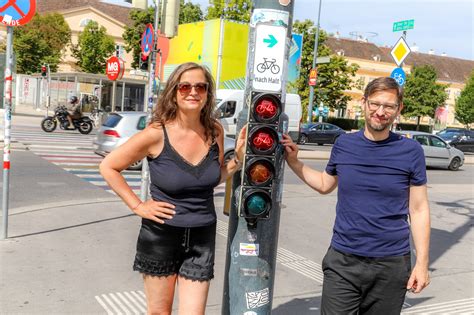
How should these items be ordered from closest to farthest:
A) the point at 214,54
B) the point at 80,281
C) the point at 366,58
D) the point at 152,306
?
1. the point at 152,306
2. the point at 80,281
3. the point at 214,54
4. the point at 366,58

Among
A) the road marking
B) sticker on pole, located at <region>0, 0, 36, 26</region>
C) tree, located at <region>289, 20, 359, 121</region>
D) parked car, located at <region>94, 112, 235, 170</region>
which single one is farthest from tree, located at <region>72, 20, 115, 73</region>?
the road marking

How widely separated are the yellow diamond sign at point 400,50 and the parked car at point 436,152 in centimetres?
942

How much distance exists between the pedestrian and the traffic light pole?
279mm

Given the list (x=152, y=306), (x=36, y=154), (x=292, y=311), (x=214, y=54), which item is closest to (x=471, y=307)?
(x=292, y=311)

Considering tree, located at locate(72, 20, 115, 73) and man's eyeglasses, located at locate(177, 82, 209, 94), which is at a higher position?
tree, located at locate(72, 20, 115, 73)

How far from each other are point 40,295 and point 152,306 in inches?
76.3

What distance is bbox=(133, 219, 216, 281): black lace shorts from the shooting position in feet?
9.14

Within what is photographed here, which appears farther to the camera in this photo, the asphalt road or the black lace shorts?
the asphalt road

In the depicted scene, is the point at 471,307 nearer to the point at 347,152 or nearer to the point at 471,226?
the point at 347,152

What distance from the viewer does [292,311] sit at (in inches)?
174

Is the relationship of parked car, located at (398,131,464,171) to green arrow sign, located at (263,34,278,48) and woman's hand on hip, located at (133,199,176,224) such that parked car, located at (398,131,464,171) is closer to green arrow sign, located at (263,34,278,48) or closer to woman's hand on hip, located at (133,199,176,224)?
green arrow sign, located at (263,34,278,48)

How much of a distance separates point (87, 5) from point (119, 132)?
62.1 meters

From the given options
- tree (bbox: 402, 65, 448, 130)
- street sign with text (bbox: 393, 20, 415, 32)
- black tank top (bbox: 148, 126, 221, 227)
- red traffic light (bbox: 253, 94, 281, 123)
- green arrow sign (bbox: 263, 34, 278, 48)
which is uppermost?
tree (bbox: 402, 65, 448, 130)

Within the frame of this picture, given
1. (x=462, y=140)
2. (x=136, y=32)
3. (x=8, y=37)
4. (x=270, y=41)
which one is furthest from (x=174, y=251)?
(x=136, y=32)
